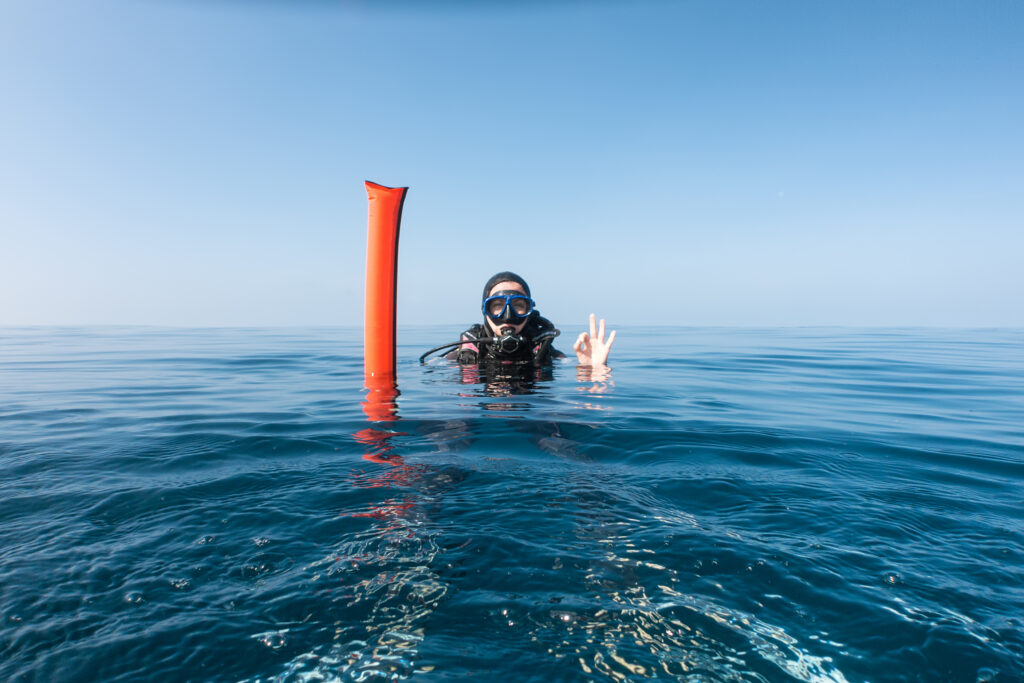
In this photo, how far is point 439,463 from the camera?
135 inches

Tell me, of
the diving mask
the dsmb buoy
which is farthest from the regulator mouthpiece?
the dsmb buoy

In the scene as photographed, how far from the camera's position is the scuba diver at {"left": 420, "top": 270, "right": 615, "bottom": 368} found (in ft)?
24.5

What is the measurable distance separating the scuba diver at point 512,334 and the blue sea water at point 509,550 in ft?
9.20

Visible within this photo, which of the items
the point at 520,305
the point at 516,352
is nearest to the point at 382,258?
the point at 520,305

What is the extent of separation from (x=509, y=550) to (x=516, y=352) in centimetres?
570

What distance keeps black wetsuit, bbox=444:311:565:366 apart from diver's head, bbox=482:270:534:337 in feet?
0.64

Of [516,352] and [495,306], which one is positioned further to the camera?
[516,352]

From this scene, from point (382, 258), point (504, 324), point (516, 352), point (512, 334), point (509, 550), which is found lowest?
point (509, 550)

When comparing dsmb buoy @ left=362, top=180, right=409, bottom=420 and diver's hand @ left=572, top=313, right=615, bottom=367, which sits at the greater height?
dsmb buoy @ left=362, top=180, right=409, bottom=420

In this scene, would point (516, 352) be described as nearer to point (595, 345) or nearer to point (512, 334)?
point (512, 334)

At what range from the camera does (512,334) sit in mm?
7473

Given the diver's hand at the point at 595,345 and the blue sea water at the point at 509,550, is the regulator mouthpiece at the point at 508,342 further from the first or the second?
the blue sea water at the point at 509,550

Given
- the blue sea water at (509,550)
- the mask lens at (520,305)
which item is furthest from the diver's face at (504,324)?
the blue sea water at (509,550)

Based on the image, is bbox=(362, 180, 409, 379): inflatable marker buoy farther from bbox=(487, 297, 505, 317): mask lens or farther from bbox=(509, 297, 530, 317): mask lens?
bbox=(509, 297, 530, 317): mask lens
